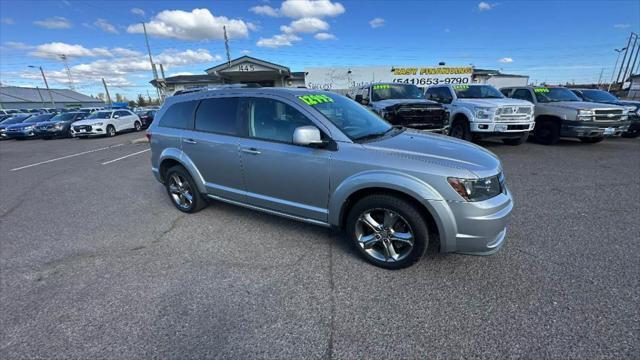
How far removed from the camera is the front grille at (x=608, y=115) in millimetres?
8016

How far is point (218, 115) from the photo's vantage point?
3734mm

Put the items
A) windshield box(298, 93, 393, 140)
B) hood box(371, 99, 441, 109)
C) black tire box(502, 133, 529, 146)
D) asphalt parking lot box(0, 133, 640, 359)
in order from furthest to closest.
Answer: black tire box(502, 133, 529, 146) → hood box(371, 99, 441, 109) → windshield box(298, 93, 393, 140) → asphalt parking lot box(0, 133, 640, 359)

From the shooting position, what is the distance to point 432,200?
8.11ft

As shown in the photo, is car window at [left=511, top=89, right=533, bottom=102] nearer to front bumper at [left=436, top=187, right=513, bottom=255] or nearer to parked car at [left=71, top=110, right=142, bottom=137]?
front bumper at [left=436, top=187, right=513, bottom=255]

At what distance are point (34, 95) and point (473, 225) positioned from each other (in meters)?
96.6

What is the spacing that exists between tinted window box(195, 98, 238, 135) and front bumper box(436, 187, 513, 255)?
2610 millimetres

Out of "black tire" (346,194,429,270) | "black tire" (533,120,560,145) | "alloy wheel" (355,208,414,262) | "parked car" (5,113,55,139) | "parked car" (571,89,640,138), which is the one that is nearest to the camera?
"black tire" (346,194,429,270)

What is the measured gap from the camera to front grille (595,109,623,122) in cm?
802

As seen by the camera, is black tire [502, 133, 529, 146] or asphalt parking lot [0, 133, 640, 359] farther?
black tire [502, 133, 529, 146]

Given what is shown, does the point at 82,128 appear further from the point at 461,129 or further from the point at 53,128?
the point at 461,129

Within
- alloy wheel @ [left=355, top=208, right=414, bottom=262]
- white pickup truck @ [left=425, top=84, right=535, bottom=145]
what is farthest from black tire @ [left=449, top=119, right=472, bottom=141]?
alloy wheel @ [left=355, top=208, right=414, bottom=262]

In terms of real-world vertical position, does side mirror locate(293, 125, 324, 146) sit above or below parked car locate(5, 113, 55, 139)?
above

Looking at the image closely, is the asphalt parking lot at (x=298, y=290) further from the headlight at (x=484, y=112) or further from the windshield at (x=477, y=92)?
the windshield at (x=477, y=92)

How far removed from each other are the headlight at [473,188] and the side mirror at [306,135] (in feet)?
4.07
